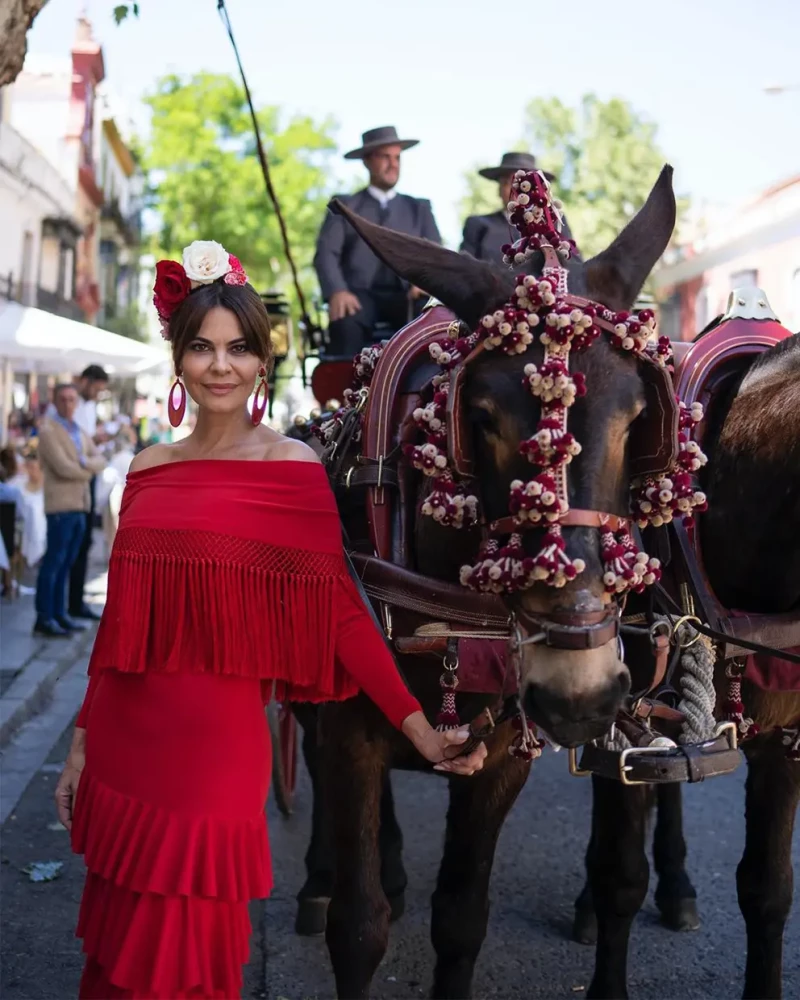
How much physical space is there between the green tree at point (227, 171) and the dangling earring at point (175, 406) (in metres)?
33.7

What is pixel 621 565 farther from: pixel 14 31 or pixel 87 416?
pixel 87 416

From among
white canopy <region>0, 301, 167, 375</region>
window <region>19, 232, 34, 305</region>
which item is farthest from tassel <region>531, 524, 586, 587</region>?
window <region>19, 232, 34, 305</region>

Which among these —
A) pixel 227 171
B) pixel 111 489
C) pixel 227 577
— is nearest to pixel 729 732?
pixel 227 577

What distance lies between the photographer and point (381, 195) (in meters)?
6.66

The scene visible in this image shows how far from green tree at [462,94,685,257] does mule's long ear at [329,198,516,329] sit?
30.6 m

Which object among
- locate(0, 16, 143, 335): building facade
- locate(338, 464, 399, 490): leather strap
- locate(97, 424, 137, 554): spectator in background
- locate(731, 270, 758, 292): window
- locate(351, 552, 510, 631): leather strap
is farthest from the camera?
locate(0, 16, 143, 335): building facade

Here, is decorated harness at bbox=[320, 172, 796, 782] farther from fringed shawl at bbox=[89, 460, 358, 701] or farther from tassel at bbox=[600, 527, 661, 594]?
fringed shawl at bbox=[89, 460, 358, 701]

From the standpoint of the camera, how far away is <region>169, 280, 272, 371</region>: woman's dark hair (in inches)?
110

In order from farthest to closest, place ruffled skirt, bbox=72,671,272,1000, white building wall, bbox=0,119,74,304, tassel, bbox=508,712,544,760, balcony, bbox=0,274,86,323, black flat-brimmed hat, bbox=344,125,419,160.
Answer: white building wall, bbox=0,119,74,304, balcony, bbox=0,274,86,323, black flat-brimmed hat, bbox=344,125,419,160, tassel, bbox=508,712,544,760, ruffled skirt, bbox=72,671,272,1000

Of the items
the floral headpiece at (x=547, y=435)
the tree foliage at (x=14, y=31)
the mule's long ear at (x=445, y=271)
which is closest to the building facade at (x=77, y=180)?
the tree foliage at (x=14, y=31)

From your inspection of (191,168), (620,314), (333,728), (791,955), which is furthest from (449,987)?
(191,168)

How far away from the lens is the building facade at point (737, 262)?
2417cm

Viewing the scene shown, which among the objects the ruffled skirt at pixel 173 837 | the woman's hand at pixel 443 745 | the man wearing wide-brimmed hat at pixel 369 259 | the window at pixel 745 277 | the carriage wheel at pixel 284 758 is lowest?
the carriage wheel at pixel 284 758

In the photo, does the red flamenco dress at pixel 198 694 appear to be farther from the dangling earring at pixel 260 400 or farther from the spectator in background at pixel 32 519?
the spectator in background at pixel 32 519
